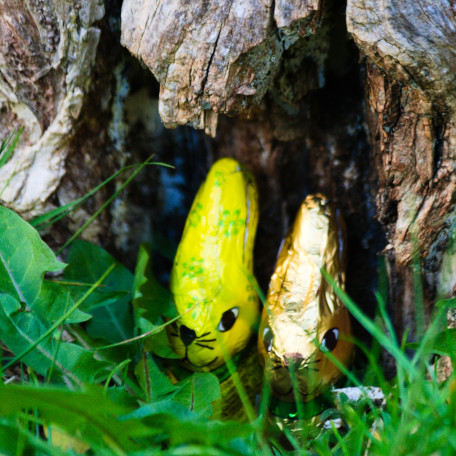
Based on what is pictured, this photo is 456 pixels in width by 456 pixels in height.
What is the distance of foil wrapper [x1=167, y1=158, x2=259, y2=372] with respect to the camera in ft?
4.17

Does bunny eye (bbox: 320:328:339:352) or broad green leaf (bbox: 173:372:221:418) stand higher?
bunny eye (bbox: 320:328:339:352)

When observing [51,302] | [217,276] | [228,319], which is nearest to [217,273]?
[217,276]

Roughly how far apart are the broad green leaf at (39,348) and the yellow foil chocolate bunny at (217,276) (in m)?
0.23

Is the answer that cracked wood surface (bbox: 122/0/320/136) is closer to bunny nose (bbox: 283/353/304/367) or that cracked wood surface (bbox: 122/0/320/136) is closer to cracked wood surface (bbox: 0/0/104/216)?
cracked wood surface (bbox: 0/0/104/216)

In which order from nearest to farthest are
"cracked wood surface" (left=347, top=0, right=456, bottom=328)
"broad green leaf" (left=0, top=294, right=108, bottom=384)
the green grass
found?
the green grass
"cracked wood surface" (left=347, top=0, right=456, bottom=328)
"broad green leaf" (left=0, top=294, right=108, bottom=384)

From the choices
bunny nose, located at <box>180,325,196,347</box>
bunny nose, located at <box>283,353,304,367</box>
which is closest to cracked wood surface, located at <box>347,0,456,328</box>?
bunny nose, located at <box>283,353,304,367</box>

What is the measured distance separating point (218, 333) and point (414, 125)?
0.60 m

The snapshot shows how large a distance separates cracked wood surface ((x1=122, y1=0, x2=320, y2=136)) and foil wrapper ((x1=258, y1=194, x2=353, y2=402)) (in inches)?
14.1

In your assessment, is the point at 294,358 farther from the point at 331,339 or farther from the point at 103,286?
the point at 103,286

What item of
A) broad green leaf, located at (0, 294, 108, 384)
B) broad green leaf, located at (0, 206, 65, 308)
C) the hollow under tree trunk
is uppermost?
the hollow under tree trunk

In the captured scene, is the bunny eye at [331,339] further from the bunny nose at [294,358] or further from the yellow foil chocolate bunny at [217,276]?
the yellow foil chocolate bunny at [217,276]

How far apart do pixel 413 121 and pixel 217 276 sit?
55 cm

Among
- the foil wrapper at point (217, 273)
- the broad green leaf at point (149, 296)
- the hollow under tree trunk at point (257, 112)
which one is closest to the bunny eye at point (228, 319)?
the foil wrapper at point (217, 273)

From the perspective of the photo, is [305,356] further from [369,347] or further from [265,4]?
[265,4]
